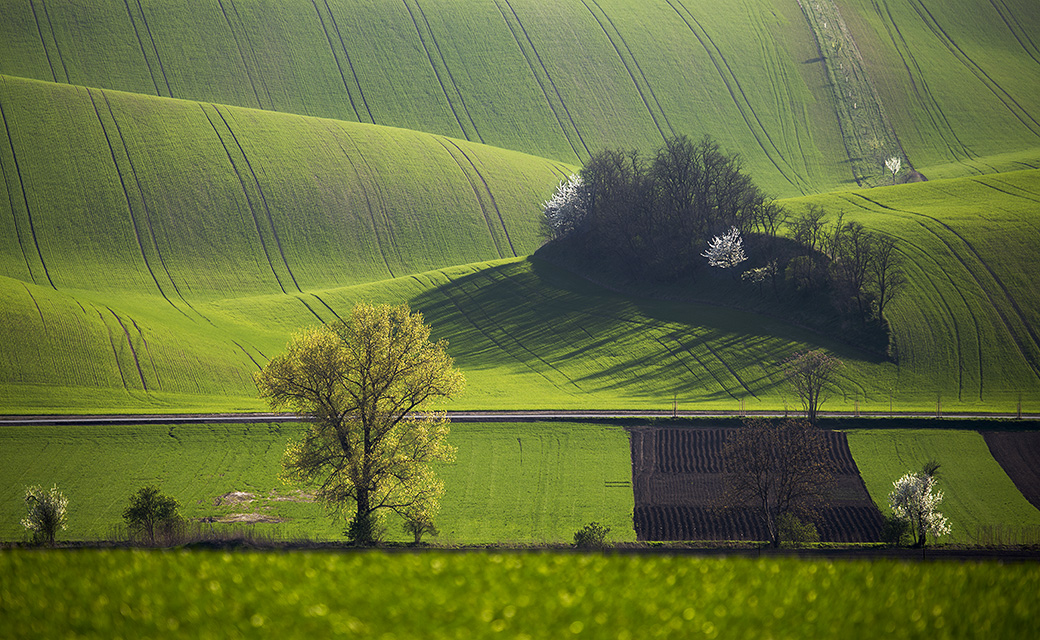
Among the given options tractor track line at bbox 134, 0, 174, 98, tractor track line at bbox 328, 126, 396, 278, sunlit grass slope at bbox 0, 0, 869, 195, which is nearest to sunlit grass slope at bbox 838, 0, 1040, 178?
sunlit grass slope at bbox 0, 0, 869, 195

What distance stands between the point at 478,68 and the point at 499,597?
488 feet

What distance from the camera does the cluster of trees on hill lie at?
82.5 m

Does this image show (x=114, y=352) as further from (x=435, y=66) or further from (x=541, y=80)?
(x=541, y=80)

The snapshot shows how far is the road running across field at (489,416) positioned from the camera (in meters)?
63.4

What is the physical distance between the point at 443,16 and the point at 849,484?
134 meters

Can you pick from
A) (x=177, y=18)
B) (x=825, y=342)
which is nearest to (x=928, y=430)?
(x=825, y=342)

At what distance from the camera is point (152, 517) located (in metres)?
44.4

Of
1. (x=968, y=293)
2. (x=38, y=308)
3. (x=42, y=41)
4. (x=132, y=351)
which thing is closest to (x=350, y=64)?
(x=42, y=41)

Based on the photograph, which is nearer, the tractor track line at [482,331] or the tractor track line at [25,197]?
the tractor track line at [482,331]

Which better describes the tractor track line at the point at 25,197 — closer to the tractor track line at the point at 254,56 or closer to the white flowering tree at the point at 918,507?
the tractor track line at the point at 254,56

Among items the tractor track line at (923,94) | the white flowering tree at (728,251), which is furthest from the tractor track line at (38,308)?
the tractor track line at (923,94)

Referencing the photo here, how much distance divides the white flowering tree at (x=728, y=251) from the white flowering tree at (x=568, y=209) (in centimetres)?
1995

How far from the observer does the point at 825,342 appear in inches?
3115

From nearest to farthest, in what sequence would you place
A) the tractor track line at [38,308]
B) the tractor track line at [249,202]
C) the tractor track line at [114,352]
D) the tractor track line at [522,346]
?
1. the tractor track line at [114,352]
2. the tractor track line at [38,308]
3. the tractor track line at [522,346]
4. the tractor track line at [249,202]
